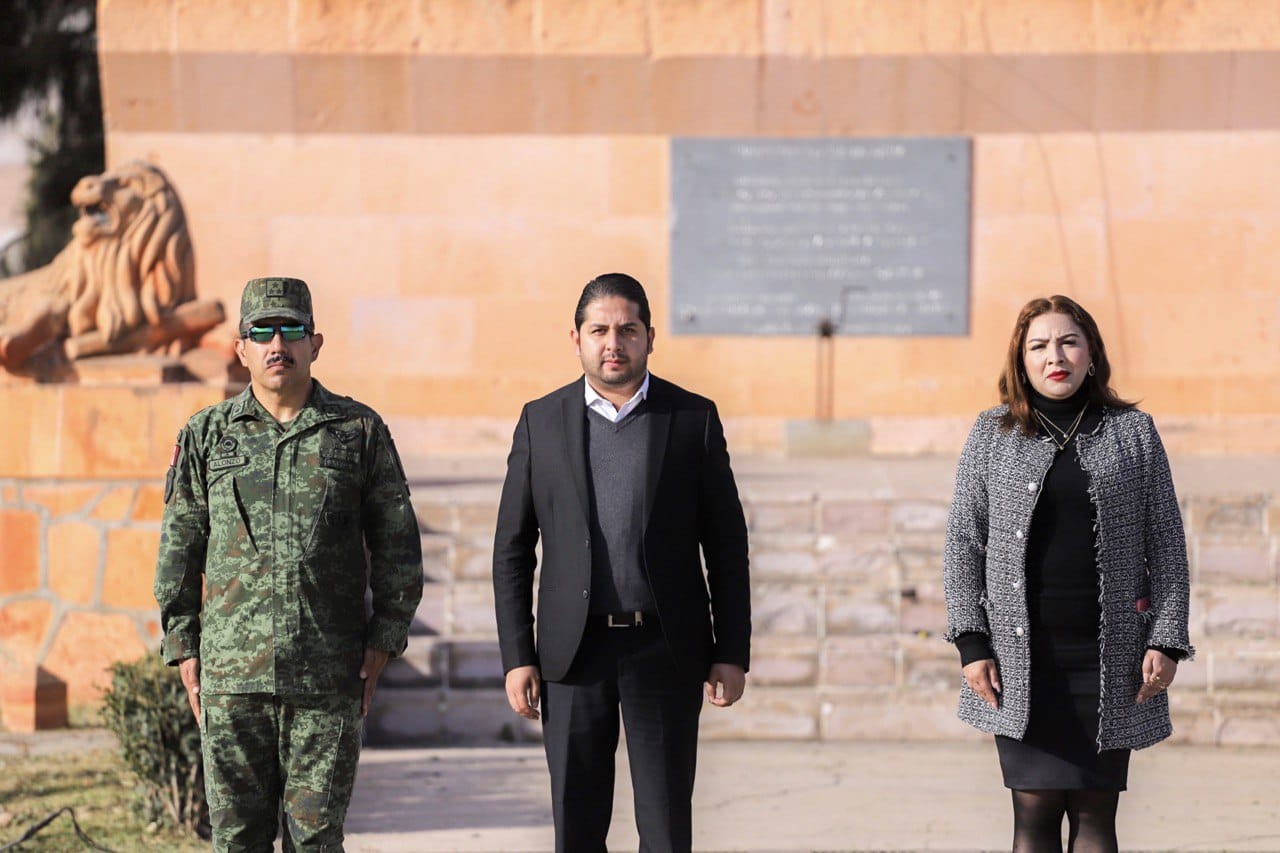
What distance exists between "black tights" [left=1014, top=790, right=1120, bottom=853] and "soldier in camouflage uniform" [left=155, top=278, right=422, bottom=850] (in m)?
1.60

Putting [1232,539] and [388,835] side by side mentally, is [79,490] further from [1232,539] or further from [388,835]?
[1232,539]

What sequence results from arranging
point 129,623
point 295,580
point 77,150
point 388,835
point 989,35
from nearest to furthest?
point 295,580, point 388,835, point 129,623, point 989,35, point 77,150

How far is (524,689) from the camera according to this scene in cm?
404

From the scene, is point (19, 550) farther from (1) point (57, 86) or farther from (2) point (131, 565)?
(1) point (57, 86)

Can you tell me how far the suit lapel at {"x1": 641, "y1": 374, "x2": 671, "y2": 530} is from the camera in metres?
3.98

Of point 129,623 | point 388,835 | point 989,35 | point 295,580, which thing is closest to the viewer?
point 295,580

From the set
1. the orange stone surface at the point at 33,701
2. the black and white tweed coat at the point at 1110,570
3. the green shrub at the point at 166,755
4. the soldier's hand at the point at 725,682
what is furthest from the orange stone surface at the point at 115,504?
the black and white tweed coat at the point at 1110,570

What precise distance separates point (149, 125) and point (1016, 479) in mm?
9539

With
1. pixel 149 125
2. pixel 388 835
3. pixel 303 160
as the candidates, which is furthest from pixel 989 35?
pixel 388 835

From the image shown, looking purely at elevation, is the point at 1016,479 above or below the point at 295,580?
above

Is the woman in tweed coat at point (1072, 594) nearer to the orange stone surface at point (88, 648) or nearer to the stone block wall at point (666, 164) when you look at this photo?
the orange stone surface at point (88, 648)

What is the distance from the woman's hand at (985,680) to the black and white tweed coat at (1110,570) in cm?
2

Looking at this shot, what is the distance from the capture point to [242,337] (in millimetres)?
4035

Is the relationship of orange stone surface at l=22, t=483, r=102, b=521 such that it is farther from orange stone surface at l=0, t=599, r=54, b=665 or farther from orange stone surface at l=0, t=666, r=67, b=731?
orange stone surface at l=0, t=666, r=67, b=731
